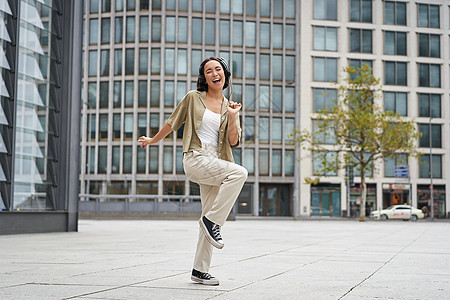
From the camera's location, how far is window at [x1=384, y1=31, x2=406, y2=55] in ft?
213

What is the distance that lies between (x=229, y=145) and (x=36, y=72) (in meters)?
11.9

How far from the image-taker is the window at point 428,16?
65625mm

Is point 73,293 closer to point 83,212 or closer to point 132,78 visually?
point 83,212

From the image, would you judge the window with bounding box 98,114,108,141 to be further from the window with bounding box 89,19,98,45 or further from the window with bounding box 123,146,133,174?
the window with bounding box 89,19,98,45

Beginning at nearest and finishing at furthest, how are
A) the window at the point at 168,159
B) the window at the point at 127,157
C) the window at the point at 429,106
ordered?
the window at the point at 168,159 → the window at the point at 127,157 → the window at the point at 429,106

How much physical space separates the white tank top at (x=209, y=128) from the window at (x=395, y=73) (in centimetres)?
6106

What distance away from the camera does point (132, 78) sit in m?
61.0

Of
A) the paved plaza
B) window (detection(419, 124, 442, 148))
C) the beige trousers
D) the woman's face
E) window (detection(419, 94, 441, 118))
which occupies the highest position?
window (detection(419, 94, 441, 118))

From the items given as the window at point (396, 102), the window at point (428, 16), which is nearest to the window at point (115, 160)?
the window at point (396, 102)

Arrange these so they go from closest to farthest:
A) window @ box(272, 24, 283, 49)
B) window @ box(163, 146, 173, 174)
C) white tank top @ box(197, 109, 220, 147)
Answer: white tank top @ box(197, 109, 220, 147) < window @ box(163, 146, 173, 174) < window @ box(272, 24, 283, 49)

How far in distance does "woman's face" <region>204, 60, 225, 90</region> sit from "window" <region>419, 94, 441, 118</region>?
203 feet

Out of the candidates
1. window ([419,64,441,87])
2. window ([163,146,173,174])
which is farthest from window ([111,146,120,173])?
window ([419,64,441,87])

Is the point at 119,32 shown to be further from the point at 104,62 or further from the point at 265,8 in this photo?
the point at 265,8

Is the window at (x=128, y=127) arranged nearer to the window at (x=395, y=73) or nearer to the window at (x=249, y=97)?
the window at (x=249, y=97)
